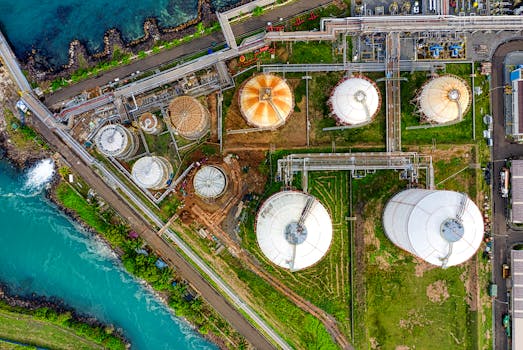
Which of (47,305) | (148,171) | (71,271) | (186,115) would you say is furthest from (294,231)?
(47,305)

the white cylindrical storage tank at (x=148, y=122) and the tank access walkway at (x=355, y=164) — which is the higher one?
the white cylindrical storage tank at (x=148, y=122)

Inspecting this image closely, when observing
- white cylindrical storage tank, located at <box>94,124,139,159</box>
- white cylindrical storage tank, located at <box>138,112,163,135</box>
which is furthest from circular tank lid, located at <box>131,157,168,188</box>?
white cylindrical storage tank, located at <box>138,112,163,135</box>

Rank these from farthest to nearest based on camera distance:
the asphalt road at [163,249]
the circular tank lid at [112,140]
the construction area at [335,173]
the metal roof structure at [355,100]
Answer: the asphalt road at [163,249], the construction area at [335,173], the circular tank lid at [112,140], the metal roof structure at [355,100]

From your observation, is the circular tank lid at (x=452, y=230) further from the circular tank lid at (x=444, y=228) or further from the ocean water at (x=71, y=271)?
the ocean water at (x=71, y=271)

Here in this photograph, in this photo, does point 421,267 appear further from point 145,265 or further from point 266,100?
point 145,265

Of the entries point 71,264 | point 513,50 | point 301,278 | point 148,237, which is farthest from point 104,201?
point 513,50

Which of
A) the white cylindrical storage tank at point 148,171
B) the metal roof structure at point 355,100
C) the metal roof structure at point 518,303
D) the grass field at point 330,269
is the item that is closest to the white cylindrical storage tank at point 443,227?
the grass field at point 330,269

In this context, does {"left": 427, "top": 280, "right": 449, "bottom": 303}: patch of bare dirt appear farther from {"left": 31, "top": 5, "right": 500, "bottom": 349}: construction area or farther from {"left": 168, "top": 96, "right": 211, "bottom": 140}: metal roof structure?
{"left": 168, "top": 96, "right": 211, "bottom": 140}: metal roof structure
